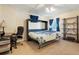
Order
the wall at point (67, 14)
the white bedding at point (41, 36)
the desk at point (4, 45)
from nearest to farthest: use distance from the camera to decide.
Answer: the desk at point (4, 45) < the wall at point (67, 14) < the white bedding at point (41, 36)

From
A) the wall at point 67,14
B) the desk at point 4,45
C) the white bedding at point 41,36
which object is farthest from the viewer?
the white bedding at point 41,36

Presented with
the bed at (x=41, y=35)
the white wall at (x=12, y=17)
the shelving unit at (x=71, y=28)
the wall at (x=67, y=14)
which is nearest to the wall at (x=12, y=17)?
the white wall at (x=12, y=17)

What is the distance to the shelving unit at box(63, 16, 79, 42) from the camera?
1704mm

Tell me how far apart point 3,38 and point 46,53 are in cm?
91

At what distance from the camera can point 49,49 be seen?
5.52 feet

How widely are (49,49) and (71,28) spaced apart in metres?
0.70

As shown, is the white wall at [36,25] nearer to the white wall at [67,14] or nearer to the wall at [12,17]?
the wall at [12,17]

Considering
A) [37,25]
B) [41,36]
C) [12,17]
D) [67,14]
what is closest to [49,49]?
[41,36]

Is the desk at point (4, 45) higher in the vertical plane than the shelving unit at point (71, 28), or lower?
lower

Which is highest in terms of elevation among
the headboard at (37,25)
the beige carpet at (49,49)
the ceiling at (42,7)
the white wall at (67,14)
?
the ceiling at (42,7)

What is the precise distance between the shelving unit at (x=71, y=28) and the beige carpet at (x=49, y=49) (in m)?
0.14

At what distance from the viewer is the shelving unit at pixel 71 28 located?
1.70 metres

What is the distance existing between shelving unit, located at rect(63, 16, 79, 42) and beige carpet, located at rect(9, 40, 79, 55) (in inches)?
5.5
